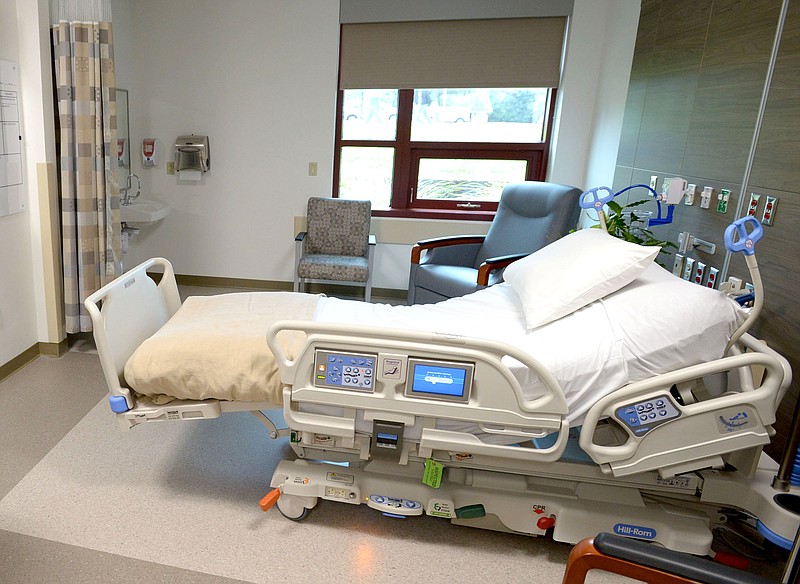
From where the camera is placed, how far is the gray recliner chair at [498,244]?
330 centimetres

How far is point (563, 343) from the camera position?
1.75m

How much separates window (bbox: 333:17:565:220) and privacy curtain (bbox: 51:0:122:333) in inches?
69.8

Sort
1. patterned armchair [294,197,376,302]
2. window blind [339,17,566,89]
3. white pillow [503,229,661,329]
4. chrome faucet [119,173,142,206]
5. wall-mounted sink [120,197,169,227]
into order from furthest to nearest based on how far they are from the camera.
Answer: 1. patterned armchair [294,197,376,302]
2. chrome faucet [119,173,142,206]
3. window blind [339,17,566,89]
4. wall-mounted sink [120,197,169,227]
5. white pillow [503,229,661,329]

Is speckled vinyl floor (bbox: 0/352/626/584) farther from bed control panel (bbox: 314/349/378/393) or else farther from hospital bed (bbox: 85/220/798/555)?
Answer: bed control panel (bbox: 314/349/378/393)

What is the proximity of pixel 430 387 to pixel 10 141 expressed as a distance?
2.43 m

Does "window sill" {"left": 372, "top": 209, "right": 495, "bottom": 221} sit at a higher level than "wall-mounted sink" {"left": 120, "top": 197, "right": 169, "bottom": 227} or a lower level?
higher

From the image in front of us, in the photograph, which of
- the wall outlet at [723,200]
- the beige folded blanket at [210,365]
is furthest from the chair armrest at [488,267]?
the beige folded blanket at [210,365]

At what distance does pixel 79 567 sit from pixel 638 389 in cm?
175

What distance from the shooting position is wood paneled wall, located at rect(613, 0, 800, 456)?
190 cm

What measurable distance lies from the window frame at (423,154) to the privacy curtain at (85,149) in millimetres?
1782

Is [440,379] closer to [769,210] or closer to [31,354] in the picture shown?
[769,210]

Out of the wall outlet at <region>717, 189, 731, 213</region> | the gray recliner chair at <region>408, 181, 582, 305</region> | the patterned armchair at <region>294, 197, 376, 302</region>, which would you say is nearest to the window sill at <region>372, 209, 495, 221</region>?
the patterned armchair at <region>294, 197, 376, 302</region>

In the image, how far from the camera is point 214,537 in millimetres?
1883

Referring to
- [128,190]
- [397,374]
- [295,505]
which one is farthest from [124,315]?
[128,190]
